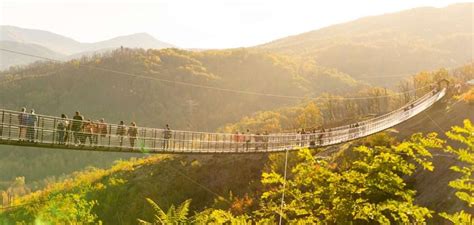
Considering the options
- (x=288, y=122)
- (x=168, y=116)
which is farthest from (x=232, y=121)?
(x=288, y=122)

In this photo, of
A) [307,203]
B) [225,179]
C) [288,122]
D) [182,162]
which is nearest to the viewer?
[307,203]

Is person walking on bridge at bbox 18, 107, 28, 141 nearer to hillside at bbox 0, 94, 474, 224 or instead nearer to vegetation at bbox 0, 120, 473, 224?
vegetation at bbox 0, 120, 473, 224

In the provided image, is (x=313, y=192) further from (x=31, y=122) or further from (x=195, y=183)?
(x=195, y=183)

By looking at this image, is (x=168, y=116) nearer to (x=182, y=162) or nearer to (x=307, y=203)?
(x=182, y=162)

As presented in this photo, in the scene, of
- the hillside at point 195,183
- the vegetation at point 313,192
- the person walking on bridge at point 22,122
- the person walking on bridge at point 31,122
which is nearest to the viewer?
the vegetation at point 313,192

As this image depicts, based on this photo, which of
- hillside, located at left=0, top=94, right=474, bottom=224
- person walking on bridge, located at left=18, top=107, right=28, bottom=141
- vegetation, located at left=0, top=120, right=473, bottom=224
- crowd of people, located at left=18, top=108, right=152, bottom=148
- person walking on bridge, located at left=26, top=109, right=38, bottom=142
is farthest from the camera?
Result: hillside, located at left=0, top=94, right=474, bottom=224

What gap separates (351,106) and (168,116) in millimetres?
106872

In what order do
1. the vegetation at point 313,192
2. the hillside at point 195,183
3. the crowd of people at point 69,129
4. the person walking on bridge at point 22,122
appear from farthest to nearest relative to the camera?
1. the hillside at point 195,183
2. the crowd of people at point 69,129
3. the person walking on bridge at point 22,122
4. the vegetation at point 313,192

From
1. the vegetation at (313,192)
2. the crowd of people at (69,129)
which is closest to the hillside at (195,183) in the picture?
the vegetation at (313,192)

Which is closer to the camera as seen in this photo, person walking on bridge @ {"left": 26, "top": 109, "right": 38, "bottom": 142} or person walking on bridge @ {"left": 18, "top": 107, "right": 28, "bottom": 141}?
person walking on bridge @ {"left": 18, "top": 107, "right": 28, "bottom": 141}

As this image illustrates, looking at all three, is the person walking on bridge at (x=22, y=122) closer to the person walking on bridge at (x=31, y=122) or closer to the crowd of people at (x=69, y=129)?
the crowd of people at (x=69, y=129)

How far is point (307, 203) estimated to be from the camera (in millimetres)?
7805

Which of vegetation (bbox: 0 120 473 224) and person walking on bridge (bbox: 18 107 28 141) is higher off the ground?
person walking on bridge (bbox: 18 107 28 141)

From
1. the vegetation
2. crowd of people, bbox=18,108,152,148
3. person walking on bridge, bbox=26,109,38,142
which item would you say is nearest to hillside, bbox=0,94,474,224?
the vegetation
